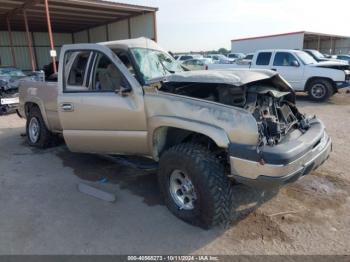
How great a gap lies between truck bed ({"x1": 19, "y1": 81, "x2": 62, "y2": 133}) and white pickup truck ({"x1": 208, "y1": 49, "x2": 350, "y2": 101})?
9.02 m

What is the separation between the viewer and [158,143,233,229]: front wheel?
3180 mm

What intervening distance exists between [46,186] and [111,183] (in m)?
0.97

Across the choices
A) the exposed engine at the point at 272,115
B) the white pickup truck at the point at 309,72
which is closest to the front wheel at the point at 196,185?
the exposed engine at the point at 272,115

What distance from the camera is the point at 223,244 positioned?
3.13 metres

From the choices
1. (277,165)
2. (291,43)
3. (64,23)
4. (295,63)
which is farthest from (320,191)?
(291,43)

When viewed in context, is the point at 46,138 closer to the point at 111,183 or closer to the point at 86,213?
the point at 111,183

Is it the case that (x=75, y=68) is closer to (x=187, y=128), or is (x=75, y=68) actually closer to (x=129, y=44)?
(x=129, y=44)

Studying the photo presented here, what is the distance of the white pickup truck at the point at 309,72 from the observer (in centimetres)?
1129

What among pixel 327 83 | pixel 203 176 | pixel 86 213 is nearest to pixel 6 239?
pixel 86 213

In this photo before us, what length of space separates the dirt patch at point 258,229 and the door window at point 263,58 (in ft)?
32.7

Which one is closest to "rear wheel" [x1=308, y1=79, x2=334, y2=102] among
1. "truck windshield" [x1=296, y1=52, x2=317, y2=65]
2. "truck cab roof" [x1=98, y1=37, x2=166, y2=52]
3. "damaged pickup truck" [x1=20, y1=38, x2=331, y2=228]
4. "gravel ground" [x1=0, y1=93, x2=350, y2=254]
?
"truck windshield" [x1=296, y1=52, x2=317, y2=65]

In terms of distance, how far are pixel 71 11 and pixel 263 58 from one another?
12151 mm

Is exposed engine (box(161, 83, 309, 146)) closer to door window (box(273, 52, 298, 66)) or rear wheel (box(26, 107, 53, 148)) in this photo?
rear wheel (box(26, 107, 53, 148))

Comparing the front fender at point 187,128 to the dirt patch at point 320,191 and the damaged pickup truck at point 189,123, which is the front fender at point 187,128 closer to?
the damaged pickup truck at point 189,123
